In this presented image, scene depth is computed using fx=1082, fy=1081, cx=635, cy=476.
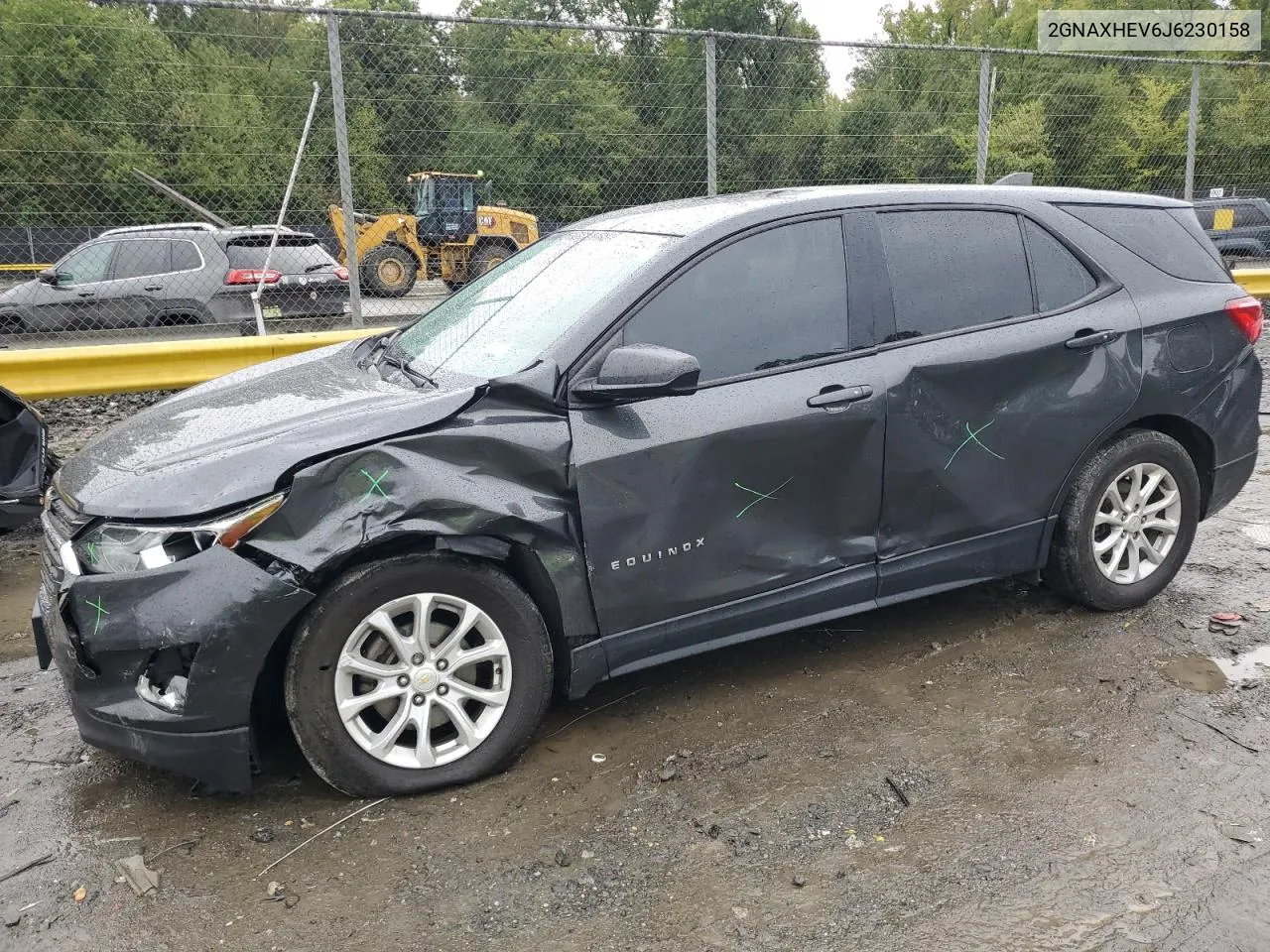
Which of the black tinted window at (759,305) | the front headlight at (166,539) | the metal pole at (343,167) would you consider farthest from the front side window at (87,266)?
the black tinted window at (759,305)

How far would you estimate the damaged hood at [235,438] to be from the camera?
116 inches

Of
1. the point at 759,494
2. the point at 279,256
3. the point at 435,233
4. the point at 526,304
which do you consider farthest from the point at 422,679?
the point at 279,256

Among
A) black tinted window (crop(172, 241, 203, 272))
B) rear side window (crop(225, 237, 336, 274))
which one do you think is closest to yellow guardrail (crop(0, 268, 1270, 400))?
rear side window (crop(225, 237, 336, 274))

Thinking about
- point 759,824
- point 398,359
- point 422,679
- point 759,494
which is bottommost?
point 759,824

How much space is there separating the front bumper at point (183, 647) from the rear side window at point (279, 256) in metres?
6.59

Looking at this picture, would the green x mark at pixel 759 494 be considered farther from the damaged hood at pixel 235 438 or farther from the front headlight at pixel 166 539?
the front headlight at pixel 166 539

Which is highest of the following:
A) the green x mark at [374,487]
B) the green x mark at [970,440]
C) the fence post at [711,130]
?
the fence post at [711,130]

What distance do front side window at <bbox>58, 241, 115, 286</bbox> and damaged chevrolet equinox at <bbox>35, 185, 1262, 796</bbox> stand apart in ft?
24.0

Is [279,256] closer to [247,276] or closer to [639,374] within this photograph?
[247,276]

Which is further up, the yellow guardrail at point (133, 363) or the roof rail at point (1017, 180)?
the roof rail at point (1017, 180)

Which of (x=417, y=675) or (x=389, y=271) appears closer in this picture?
(x=417, y=675)

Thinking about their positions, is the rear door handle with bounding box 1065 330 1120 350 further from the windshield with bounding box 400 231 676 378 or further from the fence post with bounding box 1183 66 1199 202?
the fence post with bounding box 1183 66 1199 202

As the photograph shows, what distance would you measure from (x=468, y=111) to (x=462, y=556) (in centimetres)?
583

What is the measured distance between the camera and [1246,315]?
4.41 m
